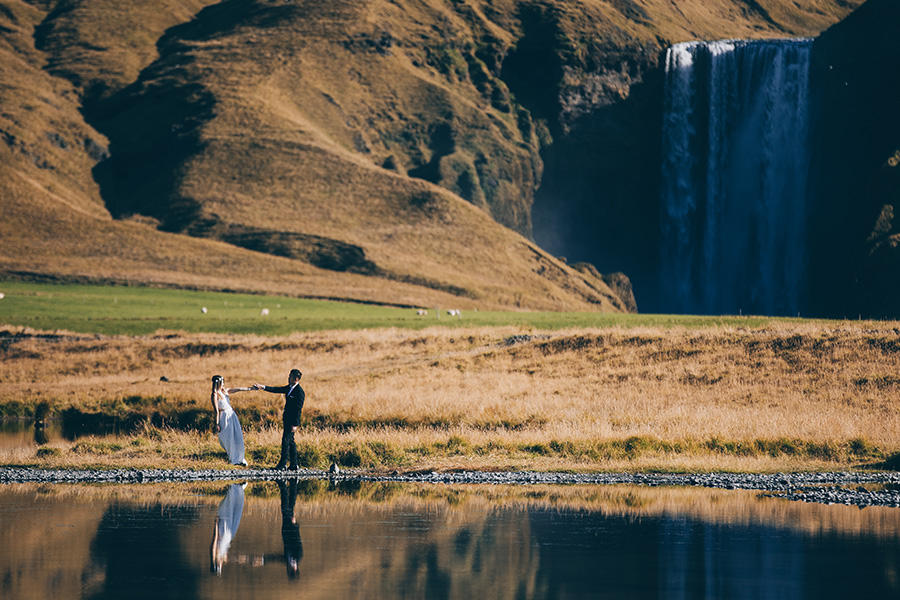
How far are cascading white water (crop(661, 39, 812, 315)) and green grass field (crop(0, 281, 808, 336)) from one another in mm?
35551

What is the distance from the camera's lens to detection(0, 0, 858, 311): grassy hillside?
4609 inches

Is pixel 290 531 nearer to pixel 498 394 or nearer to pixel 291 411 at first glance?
pixel 291 411

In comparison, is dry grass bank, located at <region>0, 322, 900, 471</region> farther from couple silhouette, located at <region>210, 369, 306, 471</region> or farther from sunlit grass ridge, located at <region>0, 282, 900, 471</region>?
couple silhouette, located at <region>210, 369, 306, 471</region>

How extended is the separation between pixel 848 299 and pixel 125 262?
227ft

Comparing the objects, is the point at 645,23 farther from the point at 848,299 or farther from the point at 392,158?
the point at 848,299

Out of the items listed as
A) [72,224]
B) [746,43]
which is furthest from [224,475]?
[746,43]

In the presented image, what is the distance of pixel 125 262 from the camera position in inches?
4380

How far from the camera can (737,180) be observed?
12150 cm

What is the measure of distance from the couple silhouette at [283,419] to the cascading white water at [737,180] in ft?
316

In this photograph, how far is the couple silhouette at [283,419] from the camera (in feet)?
74.1

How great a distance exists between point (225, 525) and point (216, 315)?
64.4 metres

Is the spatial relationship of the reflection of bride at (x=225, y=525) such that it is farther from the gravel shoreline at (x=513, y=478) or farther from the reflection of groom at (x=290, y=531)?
the gravel shoreline at (x=513, y=478)

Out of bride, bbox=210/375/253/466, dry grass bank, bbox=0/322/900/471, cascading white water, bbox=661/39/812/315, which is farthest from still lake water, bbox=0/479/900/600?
cascading white water, bbox=661/39/812/315

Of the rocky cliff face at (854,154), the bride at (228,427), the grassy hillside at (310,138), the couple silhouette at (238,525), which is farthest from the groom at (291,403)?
the rocky cliff face at (854,154)
